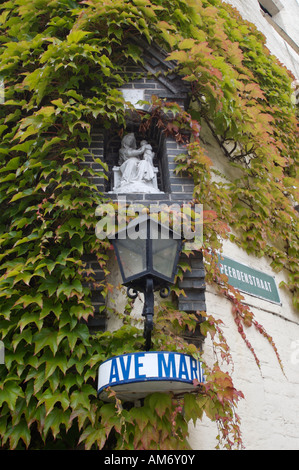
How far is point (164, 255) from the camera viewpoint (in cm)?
238

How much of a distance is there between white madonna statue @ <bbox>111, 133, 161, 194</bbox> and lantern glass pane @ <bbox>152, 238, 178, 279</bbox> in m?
0.95

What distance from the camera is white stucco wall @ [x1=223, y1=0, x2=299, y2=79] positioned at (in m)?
8.48

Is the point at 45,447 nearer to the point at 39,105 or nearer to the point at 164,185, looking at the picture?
the point at 164,185

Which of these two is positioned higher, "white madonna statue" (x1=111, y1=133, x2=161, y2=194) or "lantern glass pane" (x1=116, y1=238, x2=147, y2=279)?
"white madonna statue" (x1=111, y1=133, x2=161, y2=194)

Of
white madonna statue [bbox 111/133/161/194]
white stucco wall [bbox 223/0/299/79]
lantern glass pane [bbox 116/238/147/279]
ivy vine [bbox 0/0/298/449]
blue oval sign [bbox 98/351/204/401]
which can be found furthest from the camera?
white stucco wall [bbox 223/0/299/79]

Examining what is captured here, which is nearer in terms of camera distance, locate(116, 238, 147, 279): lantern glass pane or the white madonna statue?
locate(116, 238, 147, 279): lantern glass pane

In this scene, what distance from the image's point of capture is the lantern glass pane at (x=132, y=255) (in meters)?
2.31

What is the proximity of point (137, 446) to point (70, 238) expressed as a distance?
1421 millimetres

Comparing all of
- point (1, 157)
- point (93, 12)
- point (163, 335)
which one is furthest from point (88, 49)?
point (163, 335)

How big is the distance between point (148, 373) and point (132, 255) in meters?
0.66

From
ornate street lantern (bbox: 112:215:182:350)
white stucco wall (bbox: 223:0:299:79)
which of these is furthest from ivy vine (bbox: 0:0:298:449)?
white stucco wall (bbox: 223:0:299:79)

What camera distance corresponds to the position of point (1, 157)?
330cm

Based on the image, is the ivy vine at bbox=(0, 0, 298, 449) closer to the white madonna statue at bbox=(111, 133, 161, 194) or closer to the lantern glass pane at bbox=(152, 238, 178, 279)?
the white madonna statue at bbox=(111, 133, 161, 194)

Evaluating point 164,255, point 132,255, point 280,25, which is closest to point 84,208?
point 132,255
